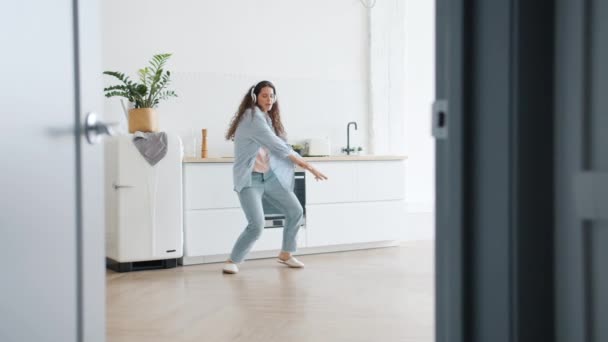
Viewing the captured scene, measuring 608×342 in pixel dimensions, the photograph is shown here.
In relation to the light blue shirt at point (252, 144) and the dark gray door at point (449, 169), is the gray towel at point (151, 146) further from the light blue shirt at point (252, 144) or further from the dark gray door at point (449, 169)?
the dark gray door at point (449, 169)

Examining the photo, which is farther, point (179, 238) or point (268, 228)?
point (268, 228)

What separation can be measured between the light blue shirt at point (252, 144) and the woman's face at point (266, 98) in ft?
0.24

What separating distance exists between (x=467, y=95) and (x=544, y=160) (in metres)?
0.17

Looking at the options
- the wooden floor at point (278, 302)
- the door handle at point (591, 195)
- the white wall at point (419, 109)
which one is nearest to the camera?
the door handle at point (591, 195)

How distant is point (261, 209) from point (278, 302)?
1105 millimetres

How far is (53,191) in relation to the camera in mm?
1139

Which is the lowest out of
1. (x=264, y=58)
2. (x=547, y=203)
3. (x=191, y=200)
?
(x=191, y=200)

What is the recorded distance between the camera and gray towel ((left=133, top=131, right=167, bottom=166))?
4352 millimetres

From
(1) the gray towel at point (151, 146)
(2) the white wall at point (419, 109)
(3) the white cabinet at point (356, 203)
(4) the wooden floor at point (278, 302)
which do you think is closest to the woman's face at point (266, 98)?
(1) the gray towel at point (151, 146)

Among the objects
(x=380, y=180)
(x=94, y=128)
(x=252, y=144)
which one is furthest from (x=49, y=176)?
(x=380, y=180)

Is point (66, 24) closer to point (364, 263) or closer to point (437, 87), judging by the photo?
point (437, 87)

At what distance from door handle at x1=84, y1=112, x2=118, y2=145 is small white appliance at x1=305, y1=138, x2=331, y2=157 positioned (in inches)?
164

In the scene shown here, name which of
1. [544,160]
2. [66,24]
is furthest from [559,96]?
[66,24]

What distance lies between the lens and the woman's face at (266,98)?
172 inches
